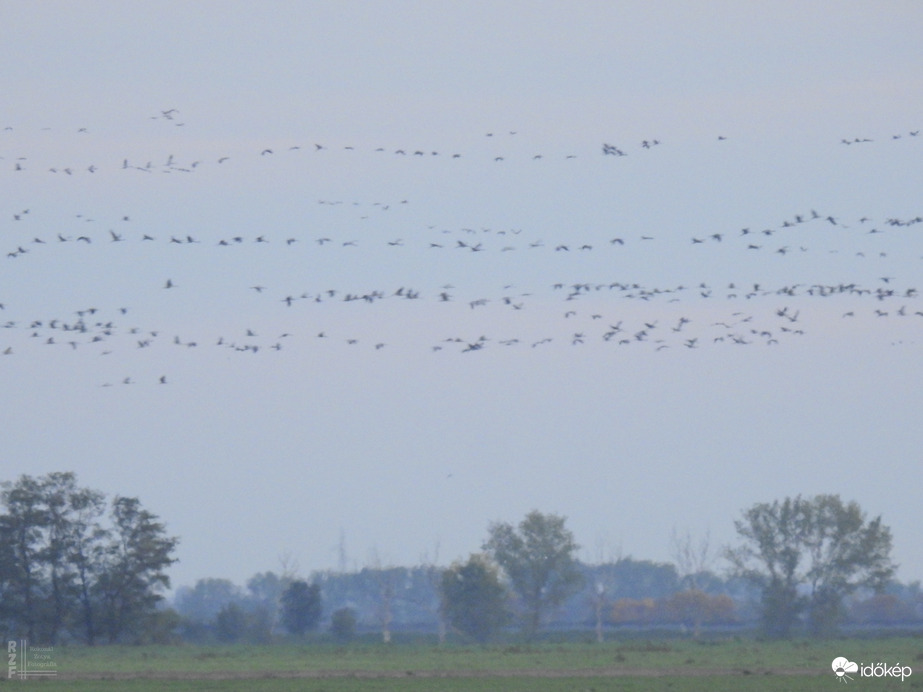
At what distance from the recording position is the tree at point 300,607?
87688mm

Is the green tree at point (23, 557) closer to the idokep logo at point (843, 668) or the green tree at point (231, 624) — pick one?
the green tree at point (231, 624)

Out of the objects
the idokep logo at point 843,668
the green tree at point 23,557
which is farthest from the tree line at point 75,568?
the idokep logo at point 843,668

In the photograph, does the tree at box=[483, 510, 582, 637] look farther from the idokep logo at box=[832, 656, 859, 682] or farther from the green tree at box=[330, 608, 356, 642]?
the idokep logo at box=[832, 656, 859, 682]

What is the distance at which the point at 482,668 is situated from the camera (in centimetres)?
4728

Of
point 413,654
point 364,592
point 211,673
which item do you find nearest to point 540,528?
point 413,654

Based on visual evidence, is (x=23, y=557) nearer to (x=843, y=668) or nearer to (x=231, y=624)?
(x=231, y=624)

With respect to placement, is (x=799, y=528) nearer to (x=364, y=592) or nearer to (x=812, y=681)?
(x=812, y=681)

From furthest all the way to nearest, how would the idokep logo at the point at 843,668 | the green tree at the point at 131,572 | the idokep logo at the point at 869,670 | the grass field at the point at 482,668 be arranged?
the green tree at the point at 131,572 → the idokep logo at the point at 869,670 → the idokep logo at the point at 843,668 → the grass field at the point at 482,668

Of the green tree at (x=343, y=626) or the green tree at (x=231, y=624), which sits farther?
the green tree at (x=343, y=626)

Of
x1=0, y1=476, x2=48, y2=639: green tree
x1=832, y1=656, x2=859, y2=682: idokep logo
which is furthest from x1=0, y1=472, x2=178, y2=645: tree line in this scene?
x1=832, y1=656, x2=859, y2=682: idokep logo

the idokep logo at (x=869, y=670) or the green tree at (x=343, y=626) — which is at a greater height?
the green tree at (x=343, y=626)

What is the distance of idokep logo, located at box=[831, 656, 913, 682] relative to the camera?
40.9 meters

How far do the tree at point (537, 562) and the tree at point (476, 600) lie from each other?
8.75 metres

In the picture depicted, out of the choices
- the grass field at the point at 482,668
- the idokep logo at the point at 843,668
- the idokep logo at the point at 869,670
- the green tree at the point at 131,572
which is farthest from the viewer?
the green tree at the point at 131,572
